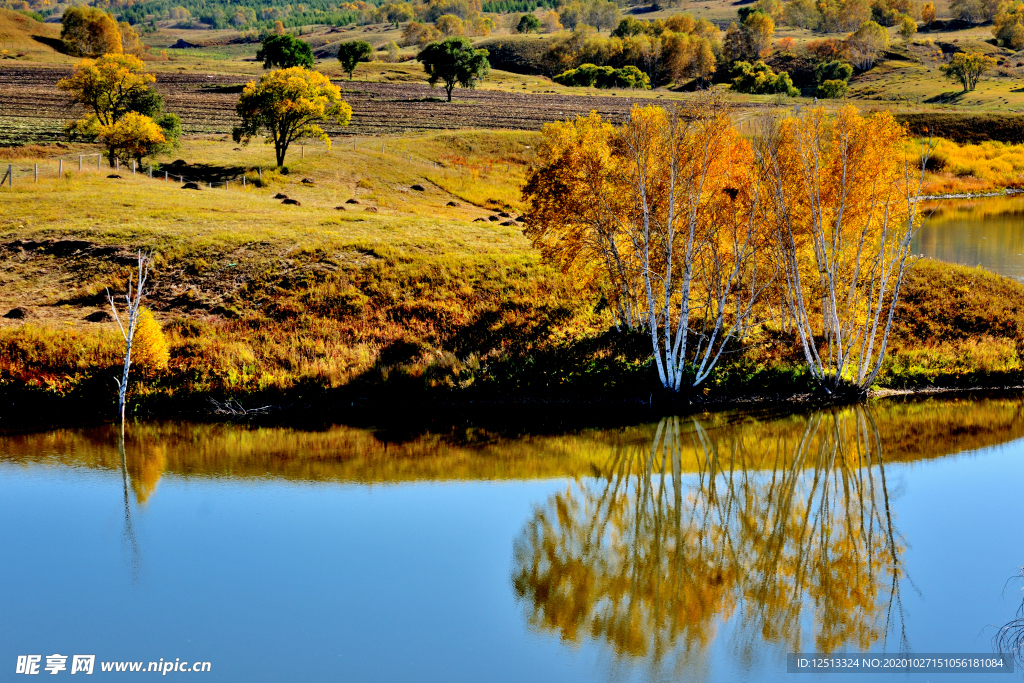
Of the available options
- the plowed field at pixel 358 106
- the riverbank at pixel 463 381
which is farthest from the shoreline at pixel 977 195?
the riverbank at pixel 463 381

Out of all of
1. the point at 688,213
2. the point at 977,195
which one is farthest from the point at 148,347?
the point at 977,195

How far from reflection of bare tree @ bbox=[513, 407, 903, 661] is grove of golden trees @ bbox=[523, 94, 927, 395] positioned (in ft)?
15.3

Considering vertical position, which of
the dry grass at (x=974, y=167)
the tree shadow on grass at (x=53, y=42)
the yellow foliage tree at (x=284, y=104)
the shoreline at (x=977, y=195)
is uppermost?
the tree shadow on grass at (x=53, y=42)

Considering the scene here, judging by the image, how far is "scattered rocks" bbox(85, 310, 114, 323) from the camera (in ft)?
109

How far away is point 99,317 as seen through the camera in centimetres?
3359

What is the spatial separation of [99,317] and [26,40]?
5745 inches

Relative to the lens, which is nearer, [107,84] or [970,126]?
[107,84]

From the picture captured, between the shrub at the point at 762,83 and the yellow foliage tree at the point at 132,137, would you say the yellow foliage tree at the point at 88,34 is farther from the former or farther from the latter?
the shrub at the point at 762,83

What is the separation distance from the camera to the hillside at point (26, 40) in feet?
445

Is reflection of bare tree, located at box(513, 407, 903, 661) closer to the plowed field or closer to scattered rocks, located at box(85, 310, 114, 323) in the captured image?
scattered rocks, located at box(85, 310, 114, 323)

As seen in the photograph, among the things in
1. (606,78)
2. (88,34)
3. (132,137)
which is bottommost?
(132,137)

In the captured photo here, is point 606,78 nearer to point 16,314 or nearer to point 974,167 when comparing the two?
point 974,167

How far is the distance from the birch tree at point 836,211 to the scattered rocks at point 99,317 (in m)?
24.8

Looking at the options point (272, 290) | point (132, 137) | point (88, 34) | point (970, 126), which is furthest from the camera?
point (88, 34)
